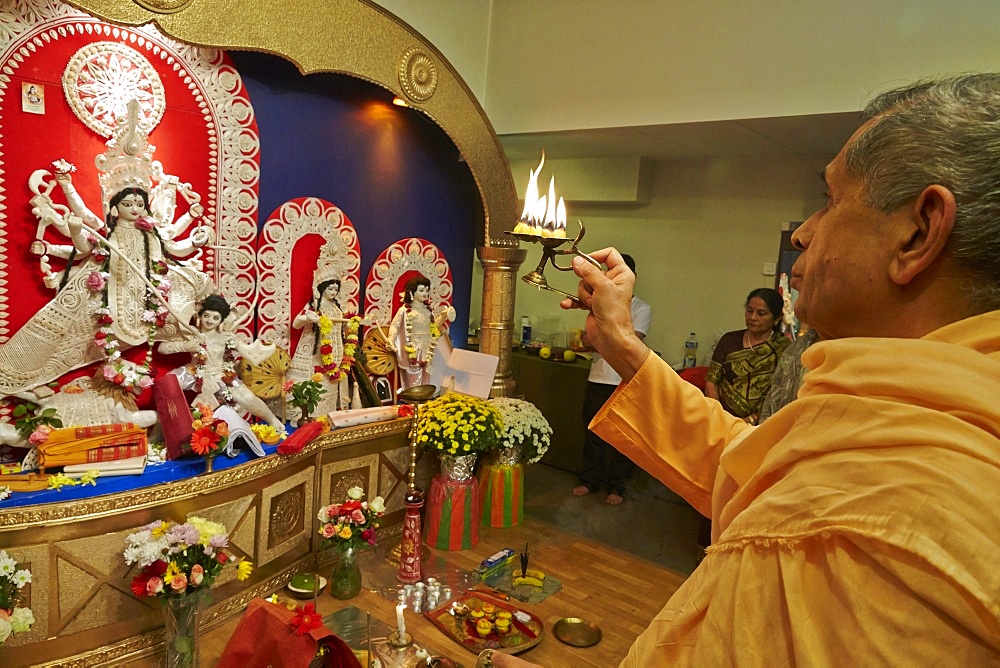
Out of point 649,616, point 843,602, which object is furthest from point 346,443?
point 843,602

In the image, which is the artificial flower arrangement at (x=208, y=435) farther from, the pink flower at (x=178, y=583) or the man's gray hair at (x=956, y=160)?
the man's gray hair at (x=956, y=160)

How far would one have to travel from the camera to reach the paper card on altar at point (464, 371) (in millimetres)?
4715

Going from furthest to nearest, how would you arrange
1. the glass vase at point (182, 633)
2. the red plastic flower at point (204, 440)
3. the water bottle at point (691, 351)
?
the water bottle at point (691, 351)
the red plastic flower at point (204, 440)
the glass vase at point (182, 633)

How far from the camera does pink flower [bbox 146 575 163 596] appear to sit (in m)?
2.64

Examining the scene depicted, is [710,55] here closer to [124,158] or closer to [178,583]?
[124,158]

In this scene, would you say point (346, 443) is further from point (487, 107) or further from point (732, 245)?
point (732, 245)

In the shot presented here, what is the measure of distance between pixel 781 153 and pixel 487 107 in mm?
2469

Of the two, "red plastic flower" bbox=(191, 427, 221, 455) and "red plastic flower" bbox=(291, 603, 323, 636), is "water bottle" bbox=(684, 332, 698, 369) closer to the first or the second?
"red plastic flower" bbox=(191, 427, 221, 455)

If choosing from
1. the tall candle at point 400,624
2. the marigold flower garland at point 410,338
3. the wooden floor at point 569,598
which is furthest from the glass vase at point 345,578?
the marigold flower garland at point 410,338

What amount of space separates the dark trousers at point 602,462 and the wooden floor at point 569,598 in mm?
894

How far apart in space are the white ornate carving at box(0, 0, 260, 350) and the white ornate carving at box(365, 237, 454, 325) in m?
0.91

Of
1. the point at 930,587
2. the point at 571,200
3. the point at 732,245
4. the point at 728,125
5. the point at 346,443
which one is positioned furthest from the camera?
the point at 571,200

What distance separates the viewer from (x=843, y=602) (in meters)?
0.66

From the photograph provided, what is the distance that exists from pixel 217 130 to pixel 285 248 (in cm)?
74
